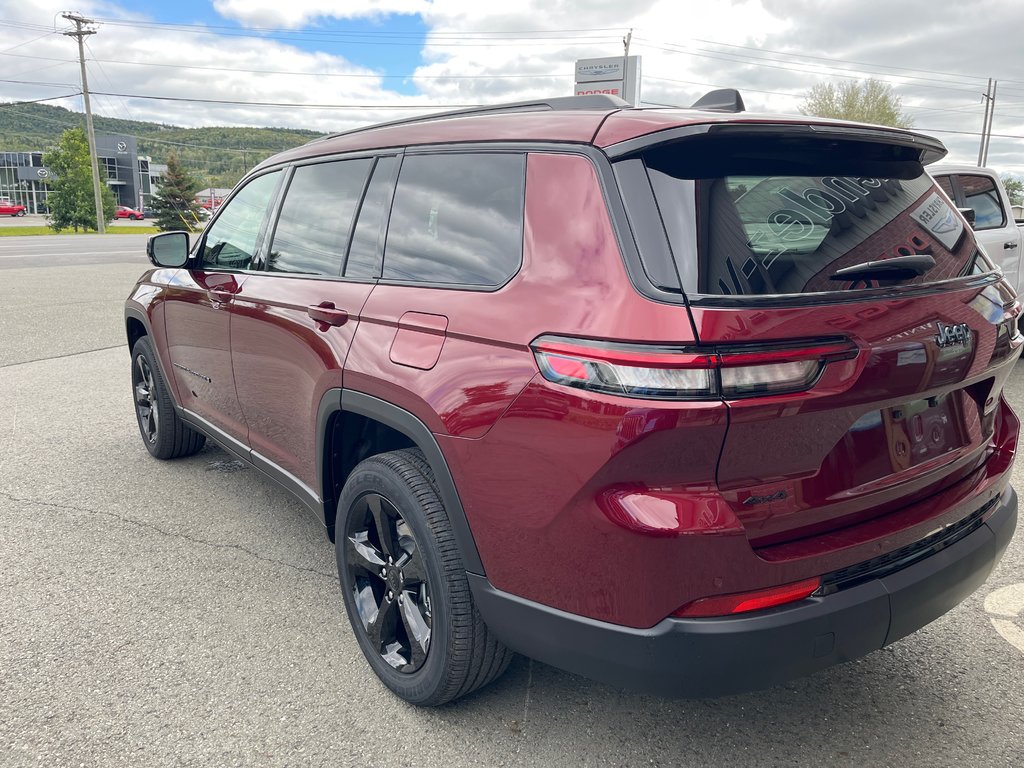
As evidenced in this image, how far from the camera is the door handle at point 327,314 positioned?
8.83 feet

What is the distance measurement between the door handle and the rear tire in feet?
6.77

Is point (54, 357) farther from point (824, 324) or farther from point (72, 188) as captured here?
point (72, 188)

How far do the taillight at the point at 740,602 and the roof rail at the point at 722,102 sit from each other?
137cm

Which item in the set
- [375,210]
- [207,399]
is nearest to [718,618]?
[375,210]

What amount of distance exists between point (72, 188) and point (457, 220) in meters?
65.4

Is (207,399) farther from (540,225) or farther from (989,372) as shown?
(989,372)

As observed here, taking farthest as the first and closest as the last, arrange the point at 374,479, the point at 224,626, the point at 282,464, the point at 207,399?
the point at 207,399 < the point at 282,464 < the point at 224,626 < the point at 374,479

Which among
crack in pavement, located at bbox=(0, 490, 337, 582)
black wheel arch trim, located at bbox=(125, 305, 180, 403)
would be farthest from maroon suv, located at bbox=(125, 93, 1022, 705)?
black wheel arch trim, located at bbox=(125, 305, 180, 403)

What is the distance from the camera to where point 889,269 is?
201 centimetres

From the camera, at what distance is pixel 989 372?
7.46ft

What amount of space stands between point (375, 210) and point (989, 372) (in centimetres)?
198

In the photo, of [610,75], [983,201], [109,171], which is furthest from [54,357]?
[109,171]

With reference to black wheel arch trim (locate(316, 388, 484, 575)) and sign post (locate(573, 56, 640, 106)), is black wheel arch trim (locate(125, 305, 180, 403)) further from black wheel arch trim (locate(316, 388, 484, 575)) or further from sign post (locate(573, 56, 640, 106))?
sign post (locate(573, 56, 640, 106))

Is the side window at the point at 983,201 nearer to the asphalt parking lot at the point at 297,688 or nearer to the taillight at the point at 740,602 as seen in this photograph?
the asphalt parking lot at the point at 297,688
